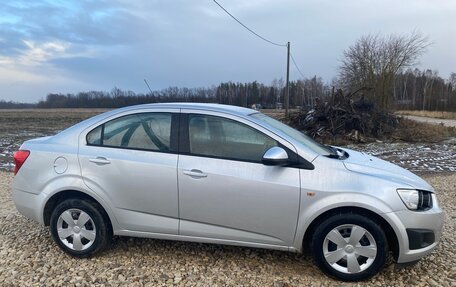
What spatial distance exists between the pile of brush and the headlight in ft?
47.7

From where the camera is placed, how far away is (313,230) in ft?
11.4

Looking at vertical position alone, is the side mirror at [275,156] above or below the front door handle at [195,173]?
above

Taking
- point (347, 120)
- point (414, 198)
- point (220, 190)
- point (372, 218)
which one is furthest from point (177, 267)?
point (347, 120)

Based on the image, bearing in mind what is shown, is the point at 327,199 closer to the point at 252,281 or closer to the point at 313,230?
the point at 313,230

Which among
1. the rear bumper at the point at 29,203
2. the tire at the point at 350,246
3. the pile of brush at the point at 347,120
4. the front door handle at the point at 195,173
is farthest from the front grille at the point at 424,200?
the pile of brush at the point at 347,120

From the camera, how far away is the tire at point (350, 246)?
3.32 meters

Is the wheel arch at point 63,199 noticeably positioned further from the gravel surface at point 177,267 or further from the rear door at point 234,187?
the rear door at point 234,187

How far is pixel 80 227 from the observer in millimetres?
3879

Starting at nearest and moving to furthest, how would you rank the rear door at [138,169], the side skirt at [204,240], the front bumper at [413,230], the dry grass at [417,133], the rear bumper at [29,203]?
the front bumper at [413,230] < the side skirt at [204,240] < the rear door at [138,169] < the rear bumper at [29,203] < the dry grass at [417,133]

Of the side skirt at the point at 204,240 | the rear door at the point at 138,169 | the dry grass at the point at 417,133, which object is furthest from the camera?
the dry grass at the point at 417,133

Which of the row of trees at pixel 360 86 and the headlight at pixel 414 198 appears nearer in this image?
the headlight at pixel 414 198

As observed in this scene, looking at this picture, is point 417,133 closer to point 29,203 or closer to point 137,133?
point 137,133

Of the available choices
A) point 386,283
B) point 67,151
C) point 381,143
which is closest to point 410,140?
point 381,143

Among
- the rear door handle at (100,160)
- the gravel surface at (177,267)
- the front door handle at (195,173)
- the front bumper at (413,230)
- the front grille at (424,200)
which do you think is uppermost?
the rear door handle at (100,160)
